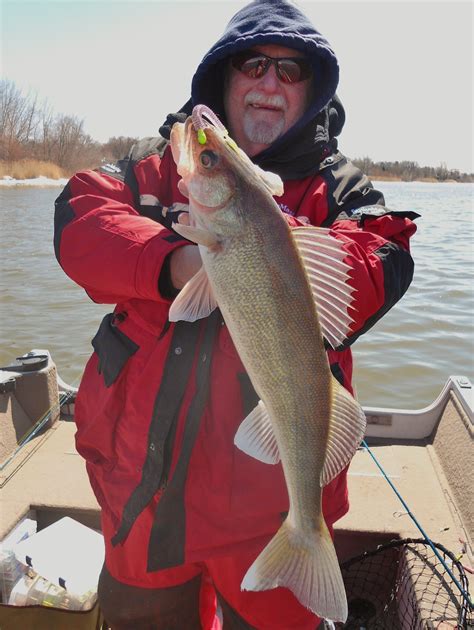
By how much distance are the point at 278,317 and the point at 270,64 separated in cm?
146

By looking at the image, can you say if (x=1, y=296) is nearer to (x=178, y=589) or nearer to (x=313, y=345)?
(x=178, y=589)

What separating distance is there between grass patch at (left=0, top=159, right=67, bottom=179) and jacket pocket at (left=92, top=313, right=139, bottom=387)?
46841mm

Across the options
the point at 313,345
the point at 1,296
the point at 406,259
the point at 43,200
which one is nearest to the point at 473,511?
the point at 406,259

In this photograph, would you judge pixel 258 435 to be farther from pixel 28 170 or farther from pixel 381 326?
pixel 28 170

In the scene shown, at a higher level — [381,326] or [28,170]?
[28,170]

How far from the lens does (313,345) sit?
1755 millimetres

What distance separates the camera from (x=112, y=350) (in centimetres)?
235

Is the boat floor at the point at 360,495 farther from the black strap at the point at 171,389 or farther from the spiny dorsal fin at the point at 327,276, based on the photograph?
the spiny dorsal fin at the point at 327,276

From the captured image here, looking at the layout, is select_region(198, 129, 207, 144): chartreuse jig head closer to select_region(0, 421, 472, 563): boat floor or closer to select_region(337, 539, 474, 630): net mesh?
select_region(337, 539, 474, 630): net mesh

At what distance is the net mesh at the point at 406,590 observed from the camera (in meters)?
2.87

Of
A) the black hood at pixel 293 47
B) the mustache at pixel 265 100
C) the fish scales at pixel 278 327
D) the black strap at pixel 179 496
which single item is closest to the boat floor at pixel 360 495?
the black strap at pixel 179 496

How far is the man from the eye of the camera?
2082 millimetres

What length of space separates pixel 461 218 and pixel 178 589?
97.2 feet

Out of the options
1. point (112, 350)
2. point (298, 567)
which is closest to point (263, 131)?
point (112, 350)
